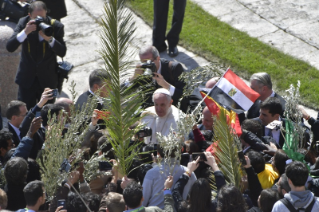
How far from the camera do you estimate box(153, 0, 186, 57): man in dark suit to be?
10.9 m

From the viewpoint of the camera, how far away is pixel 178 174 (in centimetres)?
631

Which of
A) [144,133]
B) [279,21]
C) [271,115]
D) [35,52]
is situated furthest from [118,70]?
[279,21]

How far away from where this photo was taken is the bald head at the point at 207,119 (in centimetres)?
775

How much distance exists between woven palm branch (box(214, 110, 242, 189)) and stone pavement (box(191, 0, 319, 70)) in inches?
207

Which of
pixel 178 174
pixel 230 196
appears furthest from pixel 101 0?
pixel 230 196

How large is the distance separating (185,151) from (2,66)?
458 cm

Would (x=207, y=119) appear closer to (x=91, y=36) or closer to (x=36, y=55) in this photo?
(x=36, y=55)

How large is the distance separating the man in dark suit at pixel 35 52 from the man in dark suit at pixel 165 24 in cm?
A: 248

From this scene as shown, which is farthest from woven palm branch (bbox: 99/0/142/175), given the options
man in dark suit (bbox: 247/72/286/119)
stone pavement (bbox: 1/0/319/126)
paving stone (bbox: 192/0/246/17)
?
paving stone (bbox: 192/0/246/17)

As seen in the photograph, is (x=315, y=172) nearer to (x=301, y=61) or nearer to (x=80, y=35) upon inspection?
(x=301, y=61)

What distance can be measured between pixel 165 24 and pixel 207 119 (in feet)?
12.5

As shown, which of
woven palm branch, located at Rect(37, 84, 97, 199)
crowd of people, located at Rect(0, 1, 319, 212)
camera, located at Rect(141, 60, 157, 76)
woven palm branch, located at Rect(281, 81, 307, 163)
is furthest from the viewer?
camera, located at Rect(141, 60, 157, 76)

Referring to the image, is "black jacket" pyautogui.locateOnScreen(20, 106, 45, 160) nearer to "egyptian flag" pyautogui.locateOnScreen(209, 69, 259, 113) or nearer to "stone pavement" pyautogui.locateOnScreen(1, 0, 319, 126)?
"egyptian flag" pyautogui.locateOnScreen(209, 69, 259, 113)

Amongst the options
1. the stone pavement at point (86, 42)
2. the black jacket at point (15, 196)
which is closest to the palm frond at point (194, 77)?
the stone pavement at point (86, 42)
